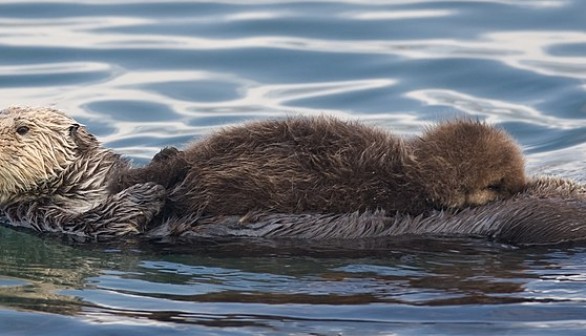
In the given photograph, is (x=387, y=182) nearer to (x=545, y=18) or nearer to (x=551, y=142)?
(x=551, y=142)

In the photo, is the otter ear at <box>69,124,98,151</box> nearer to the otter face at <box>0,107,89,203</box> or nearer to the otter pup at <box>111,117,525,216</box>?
the otter face at <box>0,107,89,203</box>

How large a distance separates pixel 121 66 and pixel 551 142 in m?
4.01

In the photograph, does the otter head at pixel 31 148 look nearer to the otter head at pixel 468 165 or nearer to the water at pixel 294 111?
the water at pixel 294 111

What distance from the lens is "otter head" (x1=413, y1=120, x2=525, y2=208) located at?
6473 mm

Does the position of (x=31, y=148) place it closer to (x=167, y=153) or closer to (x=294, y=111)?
(x=167, y=153)

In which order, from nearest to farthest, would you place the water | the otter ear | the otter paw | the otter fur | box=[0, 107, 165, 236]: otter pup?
the water < the otter fur < the otter paw < box=[0, 107, 165, 236]: otter pup < the otter ear

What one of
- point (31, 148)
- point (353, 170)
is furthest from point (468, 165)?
point (31, 148)

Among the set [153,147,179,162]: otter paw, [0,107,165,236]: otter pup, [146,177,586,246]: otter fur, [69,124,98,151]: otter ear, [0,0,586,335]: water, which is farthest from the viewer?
[69,124,98,151]: otter ear

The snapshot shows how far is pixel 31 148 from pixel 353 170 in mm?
1905

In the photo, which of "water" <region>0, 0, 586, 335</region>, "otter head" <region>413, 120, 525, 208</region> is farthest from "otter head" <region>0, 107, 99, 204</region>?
"otter head" <region>413, 120, 525, 208</region>

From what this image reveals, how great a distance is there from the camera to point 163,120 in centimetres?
1054

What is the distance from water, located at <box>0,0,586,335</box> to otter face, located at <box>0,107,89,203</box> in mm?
334

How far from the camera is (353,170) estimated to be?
6523 millimetres

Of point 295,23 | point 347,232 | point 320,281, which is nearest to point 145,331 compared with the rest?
point 320,281
